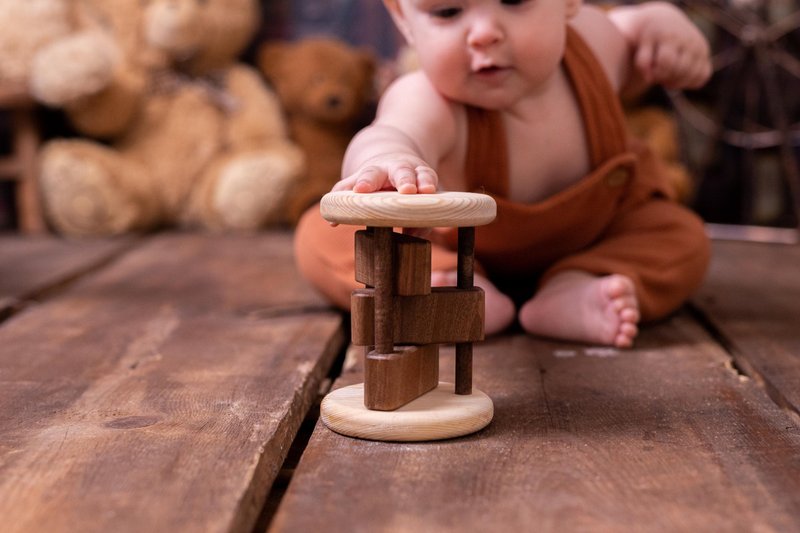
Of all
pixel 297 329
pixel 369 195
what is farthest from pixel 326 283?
pixel 369 195

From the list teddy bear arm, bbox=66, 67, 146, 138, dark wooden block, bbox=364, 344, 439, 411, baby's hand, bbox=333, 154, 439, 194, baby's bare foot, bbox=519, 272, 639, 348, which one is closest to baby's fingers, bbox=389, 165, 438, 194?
baby's hand, bbox=333, 154, 439, 194

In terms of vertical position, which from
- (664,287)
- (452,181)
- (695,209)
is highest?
(452,181)

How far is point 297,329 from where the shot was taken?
1.14 metres

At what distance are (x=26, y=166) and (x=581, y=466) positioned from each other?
181 cm

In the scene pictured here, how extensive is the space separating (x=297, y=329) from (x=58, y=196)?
115 cm

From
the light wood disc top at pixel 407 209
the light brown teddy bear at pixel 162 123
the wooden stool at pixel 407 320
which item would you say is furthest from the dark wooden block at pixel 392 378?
the light brown teddy bear at pixel 162 123

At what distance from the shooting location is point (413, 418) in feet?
2.41

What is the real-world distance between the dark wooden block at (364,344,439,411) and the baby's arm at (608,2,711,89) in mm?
639

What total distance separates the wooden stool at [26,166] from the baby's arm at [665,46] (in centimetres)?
143

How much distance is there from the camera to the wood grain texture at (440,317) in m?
0.77

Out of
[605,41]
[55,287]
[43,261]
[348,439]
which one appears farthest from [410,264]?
[43,261]

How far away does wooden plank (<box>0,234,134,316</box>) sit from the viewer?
1.43 metres

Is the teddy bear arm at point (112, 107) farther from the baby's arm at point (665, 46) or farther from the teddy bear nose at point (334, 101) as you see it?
the baby's arm at point (665, 46)

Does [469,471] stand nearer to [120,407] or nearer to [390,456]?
[390,456]
